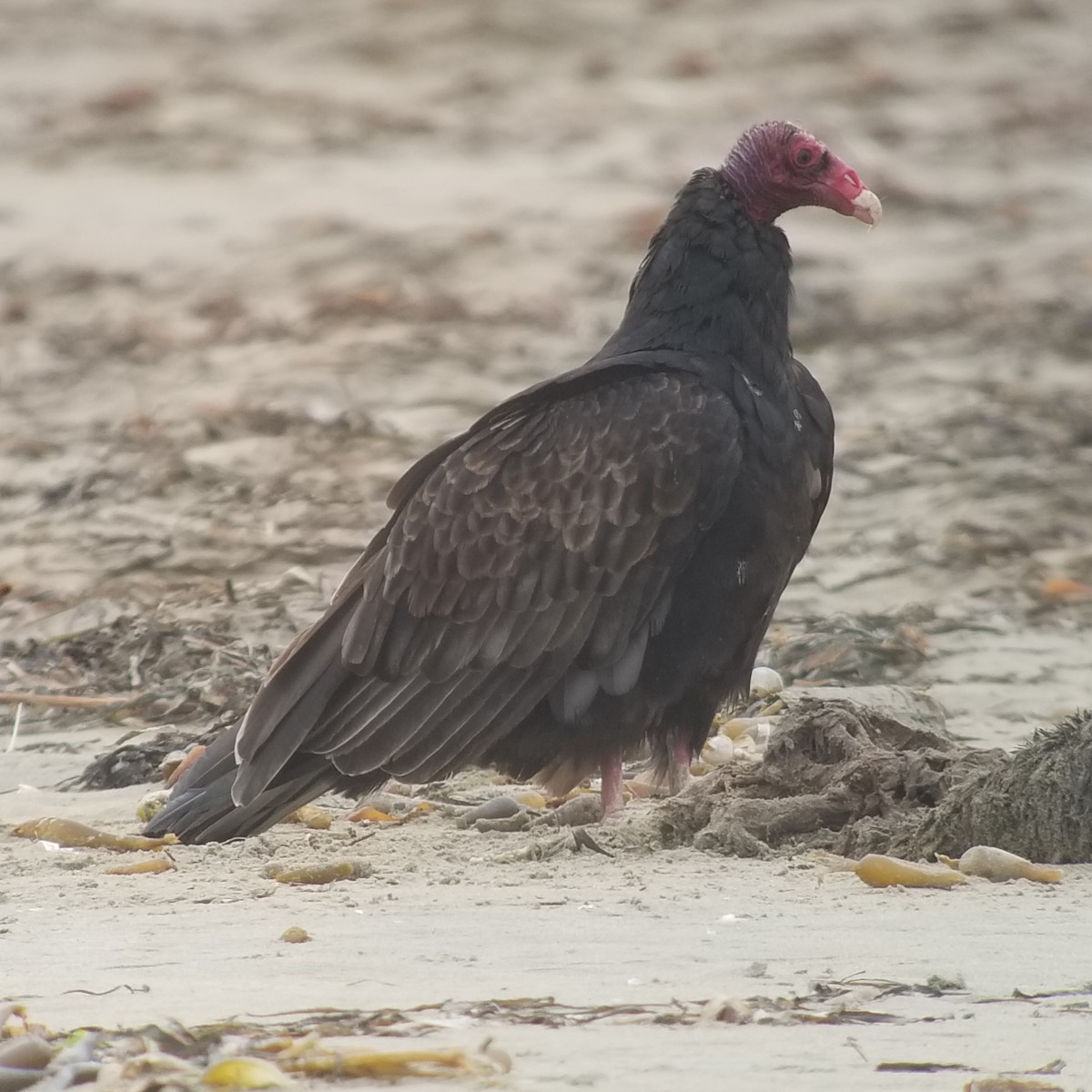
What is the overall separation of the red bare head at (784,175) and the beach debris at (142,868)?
1.98 meters

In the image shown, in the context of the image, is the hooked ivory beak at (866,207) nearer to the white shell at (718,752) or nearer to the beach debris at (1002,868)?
the white shell at (718,752)

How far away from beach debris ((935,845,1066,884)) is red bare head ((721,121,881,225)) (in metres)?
1.80

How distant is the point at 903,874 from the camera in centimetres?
380

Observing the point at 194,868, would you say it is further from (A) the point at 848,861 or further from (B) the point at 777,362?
(B) the point at 777,362

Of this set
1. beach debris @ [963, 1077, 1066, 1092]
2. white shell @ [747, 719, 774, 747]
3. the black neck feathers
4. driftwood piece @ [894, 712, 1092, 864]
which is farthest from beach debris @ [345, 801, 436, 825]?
beach debris @ [963, 1077, 1066, 1092]

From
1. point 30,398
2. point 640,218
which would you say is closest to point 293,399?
point 30,398

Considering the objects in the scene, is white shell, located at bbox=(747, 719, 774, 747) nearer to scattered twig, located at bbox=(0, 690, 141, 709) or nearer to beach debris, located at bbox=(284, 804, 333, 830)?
beach debris, located at bbox=(284, 804, 333, 830)

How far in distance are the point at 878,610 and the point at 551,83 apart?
6.63 metres

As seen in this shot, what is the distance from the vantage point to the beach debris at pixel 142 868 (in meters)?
4.15

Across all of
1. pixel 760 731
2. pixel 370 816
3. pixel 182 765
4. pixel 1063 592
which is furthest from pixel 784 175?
pixel 1063 592

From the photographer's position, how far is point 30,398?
921 cm

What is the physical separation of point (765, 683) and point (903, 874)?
6.45 feet

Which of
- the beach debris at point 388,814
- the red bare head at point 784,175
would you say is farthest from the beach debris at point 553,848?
the red bare head at point 784,175

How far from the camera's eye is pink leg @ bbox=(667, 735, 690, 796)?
478cm
